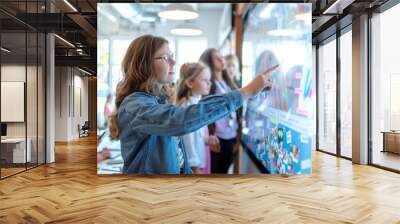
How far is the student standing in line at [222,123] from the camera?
6242 mm

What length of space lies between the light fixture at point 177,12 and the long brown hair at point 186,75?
75cm

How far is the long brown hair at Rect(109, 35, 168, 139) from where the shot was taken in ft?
20.3

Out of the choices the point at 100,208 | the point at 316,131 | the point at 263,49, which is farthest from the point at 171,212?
the point at 316,131

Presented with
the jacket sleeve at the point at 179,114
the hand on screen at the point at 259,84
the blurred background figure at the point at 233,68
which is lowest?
the jacket sleeve at the point at 179,114

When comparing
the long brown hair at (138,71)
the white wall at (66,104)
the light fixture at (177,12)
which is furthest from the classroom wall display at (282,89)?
the white wall at (66,104)

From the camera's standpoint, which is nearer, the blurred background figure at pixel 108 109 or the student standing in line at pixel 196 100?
the student standing in line at pixel 196 100

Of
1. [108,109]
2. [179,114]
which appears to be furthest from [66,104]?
[179,114]

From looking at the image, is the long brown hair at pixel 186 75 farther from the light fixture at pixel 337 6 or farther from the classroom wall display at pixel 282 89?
the light fixture at pixel 337 6

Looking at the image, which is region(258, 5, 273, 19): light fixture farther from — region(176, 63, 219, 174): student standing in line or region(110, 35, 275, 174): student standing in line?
region(176, 63, 219, 174): student standing in line

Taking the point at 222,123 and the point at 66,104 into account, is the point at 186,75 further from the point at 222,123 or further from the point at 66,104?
the point at 66,104

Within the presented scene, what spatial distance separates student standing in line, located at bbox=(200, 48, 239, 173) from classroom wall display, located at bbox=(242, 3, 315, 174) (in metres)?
0.20

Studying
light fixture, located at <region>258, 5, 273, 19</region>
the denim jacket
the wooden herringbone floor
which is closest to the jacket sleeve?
the denim jacket

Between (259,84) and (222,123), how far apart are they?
2.78 feet

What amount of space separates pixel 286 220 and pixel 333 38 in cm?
736
